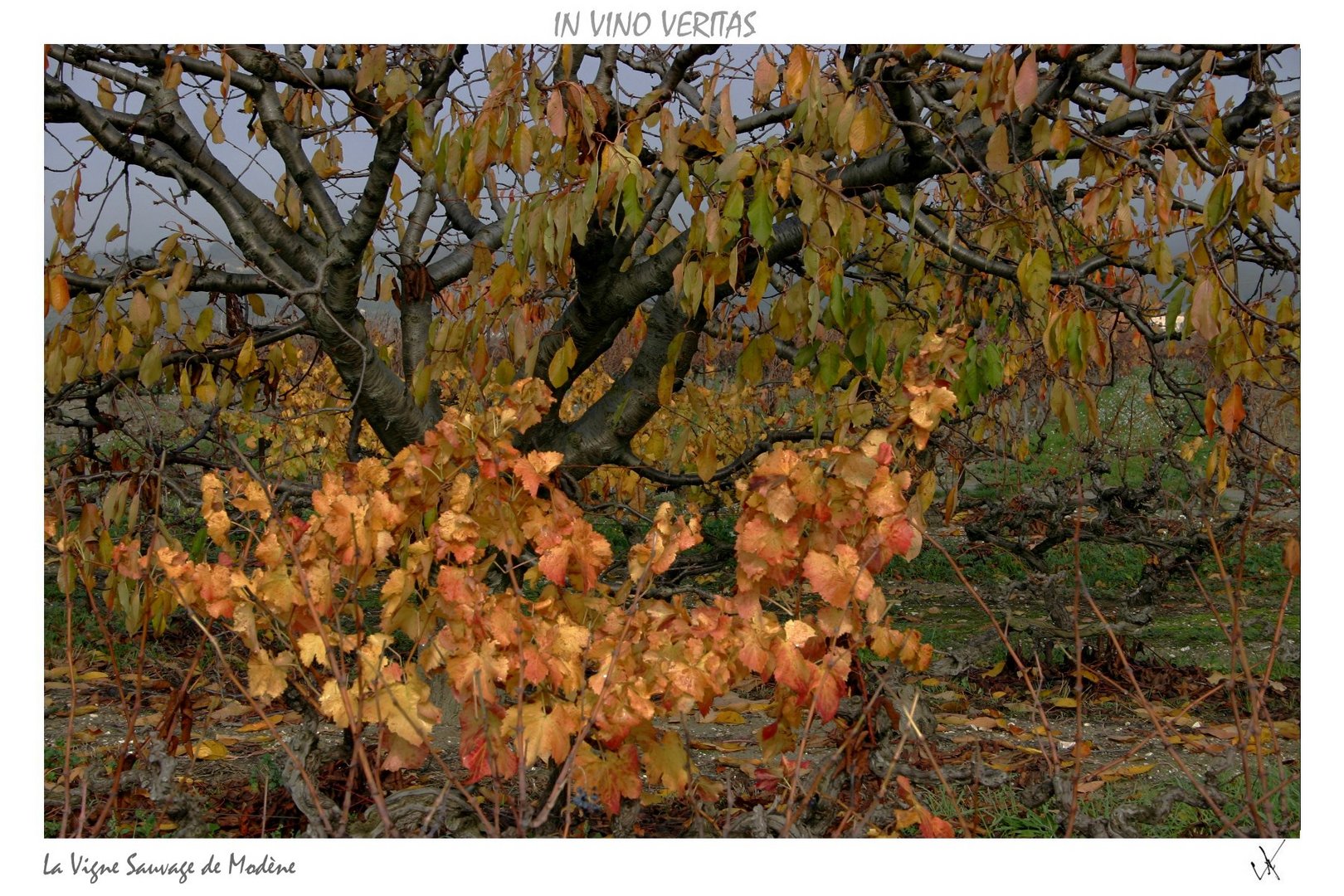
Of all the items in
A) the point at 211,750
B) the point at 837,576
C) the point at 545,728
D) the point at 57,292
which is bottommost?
the point at 211,750

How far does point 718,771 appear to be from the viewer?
2949 mm

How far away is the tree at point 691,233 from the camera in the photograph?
8.33ft

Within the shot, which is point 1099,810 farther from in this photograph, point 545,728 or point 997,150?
point 997,150

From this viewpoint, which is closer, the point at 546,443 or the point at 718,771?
the point at 718,771

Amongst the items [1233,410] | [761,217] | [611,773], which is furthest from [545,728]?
[1233,410]

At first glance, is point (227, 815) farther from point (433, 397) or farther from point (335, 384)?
point (335, 384)

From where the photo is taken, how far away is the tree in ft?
8.33

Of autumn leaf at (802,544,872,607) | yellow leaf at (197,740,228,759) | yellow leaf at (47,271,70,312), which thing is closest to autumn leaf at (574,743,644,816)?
autumn leaf at (802,544,872,607)

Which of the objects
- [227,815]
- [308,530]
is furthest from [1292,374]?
[227,815]

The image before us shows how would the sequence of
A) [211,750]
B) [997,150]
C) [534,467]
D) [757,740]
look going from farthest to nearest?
[757,740], [211,750], [997,150], [534,467]

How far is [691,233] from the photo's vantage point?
8.70 ft

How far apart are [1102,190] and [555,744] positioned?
1824 millimetres

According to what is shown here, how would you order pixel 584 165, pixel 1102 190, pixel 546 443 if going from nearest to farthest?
1. pixel 1102 190
2. pixel 584 165
3. pixel 546 443

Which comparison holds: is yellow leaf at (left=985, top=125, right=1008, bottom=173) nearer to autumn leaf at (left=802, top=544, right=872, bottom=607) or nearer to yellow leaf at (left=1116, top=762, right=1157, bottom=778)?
autumn leaf at (left=802, top=544, right=872, bottom=607)
